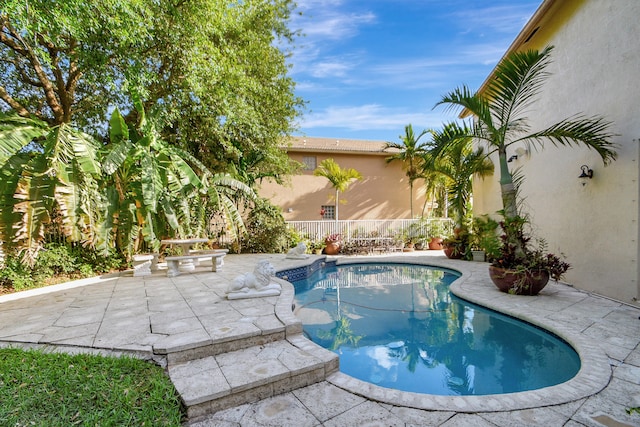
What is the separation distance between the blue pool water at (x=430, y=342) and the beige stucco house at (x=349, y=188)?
1081cm

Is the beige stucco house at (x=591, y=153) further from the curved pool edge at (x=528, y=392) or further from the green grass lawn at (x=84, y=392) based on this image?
the green grass lawn at (x=84, y=392)

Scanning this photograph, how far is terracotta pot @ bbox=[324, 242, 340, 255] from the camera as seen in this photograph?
14.3 meters

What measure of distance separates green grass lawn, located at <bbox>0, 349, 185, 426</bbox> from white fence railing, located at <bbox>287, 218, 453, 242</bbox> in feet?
39.0

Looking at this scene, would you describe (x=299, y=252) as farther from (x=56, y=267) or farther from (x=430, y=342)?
(x=56, y=267)

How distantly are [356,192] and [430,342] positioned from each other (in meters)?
15.1

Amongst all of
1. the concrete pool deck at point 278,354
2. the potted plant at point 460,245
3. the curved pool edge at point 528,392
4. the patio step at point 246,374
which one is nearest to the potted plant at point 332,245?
→ the potted plant at point 460,245

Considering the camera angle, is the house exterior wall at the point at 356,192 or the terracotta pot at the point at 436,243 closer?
the terracotta pot at the point at 436,243

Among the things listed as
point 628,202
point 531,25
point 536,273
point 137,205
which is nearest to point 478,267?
point 536,273

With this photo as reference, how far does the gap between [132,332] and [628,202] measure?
8.90 meters

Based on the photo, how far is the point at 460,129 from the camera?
7195 mm

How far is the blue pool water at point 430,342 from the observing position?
385 centimetres

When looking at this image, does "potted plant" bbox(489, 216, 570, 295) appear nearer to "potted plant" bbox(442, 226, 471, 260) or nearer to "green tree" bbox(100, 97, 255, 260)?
"potted plant" bbox(442, 226, 471, 260)

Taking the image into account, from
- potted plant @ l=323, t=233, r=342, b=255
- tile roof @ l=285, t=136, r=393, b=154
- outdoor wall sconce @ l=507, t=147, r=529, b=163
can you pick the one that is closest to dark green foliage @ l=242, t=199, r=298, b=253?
potted plant @ l=323, t=233, r=342, b=255

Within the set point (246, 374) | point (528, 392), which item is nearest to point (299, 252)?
point (246, 374)
